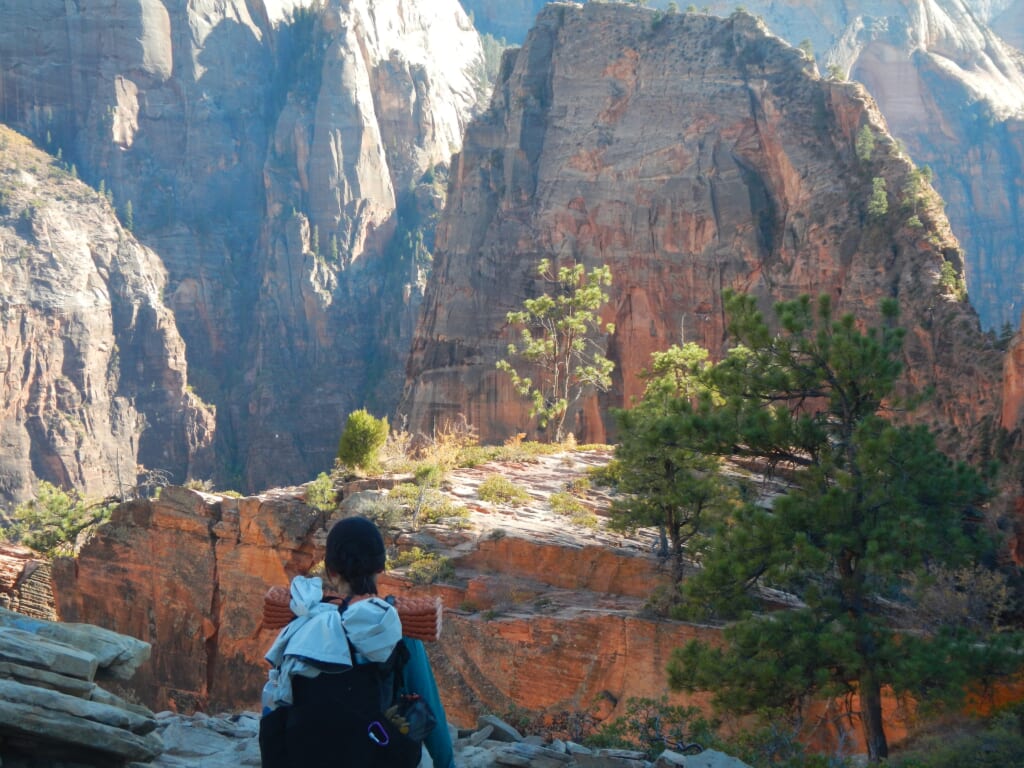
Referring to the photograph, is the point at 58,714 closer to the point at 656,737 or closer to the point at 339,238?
the point at 656,737

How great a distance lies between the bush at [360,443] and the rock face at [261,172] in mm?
61877

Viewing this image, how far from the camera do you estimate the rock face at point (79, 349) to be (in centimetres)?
7400

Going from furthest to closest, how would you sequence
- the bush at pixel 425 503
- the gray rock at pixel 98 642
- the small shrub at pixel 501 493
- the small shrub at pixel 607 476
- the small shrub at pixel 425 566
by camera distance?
the small shrub at pixel 607 476
the small shrub at pixel 501 493
the bush at pixel 425 503
the small shrub at pixel 425 566
the gray rock at pixel 98 642

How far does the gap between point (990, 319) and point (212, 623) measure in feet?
231

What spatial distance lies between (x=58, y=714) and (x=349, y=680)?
2.74m

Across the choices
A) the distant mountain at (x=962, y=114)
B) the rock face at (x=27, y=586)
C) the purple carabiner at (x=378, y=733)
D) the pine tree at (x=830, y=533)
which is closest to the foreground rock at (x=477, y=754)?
the purple carabiner at (x=378, y=733)

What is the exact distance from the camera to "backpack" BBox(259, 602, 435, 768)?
4105mm

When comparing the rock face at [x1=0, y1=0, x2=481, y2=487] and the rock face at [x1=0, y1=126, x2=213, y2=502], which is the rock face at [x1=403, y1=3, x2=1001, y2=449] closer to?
the rock face at [x1=0, y1=0, x2=481, y2=487]

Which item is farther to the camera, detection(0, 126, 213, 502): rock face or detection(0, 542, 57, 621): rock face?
detection(0, 126, 213, 502): rock face

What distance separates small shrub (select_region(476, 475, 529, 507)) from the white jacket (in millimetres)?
17155

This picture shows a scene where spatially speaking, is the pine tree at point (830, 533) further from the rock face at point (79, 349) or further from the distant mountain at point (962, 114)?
the distant mountain at point (962, 114)

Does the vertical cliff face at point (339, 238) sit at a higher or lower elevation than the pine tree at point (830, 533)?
higher

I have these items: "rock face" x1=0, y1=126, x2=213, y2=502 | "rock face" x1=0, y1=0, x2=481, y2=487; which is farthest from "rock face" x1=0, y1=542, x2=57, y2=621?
"rock face" x1=0, y1=0, x2=481, y2=487

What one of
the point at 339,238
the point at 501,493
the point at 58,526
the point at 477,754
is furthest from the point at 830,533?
the point at 339,238
